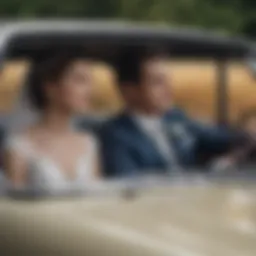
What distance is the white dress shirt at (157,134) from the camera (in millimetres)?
4734

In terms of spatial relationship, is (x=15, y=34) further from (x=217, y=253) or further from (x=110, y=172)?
(x=217, y=253)

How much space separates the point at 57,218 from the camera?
12.5 feet

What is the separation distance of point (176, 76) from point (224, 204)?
5.02 feet

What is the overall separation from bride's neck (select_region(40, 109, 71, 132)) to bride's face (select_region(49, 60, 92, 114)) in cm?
2

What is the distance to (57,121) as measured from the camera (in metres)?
4.51

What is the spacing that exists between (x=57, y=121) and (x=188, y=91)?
1.67 m

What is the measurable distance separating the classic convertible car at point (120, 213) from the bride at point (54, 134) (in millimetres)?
124

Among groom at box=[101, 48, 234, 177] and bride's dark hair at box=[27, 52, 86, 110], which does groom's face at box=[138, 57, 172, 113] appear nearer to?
groom at box=[101, 48, 234, 177]

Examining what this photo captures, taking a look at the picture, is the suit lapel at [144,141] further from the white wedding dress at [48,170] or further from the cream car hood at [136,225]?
the cream car hood at [136,225]

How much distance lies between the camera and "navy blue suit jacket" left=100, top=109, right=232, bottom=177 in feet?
14.9

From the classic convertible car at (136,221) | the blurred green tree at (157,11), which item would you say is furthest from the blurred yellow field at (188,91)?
the blurred green tree at (157,11)

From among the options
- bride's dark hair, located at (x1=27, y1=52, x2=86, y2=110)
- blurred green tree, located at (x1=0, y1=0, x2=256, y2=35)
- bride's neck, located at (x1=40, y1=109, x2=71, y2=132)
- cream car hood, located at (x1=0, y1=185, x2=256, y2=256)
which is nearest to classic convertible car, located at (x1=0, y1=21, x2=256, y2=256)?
cream car hood, located at (x1=0, y1=185, x2=256, y2=256)

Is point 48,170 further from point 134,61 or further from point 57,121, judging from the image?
point 134,61

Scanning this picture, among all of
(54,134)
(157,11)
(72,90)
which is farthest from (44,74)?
(157,11)
